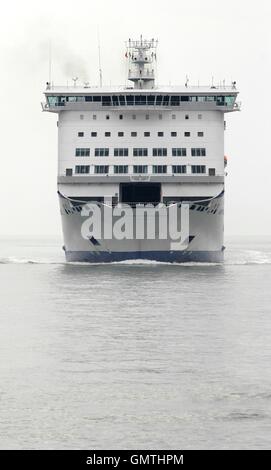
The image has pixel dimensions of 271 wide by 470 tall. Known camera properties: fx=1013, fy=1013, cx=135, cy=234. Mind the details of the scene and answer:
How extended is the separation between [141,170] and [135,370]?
42.9m

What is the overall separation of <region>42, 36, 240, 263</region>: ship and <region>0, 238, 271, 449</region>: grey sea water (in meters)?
17.4

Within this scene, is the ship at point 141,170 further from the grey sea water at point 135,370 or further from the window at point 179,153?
the grey sea water at point 135,370

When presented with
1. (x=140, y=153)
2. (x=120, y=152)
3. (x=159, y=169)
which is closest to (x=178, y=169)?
(x=159, y=169)

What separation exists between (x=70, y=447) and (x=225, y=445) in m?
2.79

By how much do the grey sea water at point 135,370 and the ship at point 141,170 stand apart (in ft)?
57.2

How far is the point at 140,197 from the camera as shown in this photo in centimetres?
6681

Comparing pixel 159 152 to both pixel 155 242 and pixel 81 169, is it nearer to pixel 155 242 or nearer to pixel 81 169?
pixel 81 169

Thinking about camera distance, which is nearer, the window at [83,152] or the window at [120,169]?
the window at [120,169]

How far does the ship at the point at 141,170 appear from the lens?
2549 inches

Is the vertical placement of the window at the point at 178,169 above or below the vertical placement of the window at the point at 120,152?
below

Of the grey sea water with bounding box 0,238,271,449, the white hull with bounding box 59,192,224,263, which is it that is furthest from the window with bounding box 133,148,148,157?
the grey sea water with bounding box 0,238,271,449

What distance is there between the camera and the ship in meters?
64.8

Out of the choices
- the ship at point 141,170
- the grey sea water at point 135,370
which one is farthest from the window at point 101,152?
the grey sea water at point 135,370

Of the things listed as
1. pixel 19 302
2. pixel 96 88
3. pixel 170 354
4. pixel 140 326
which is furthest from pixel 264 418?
pixel 96 88
